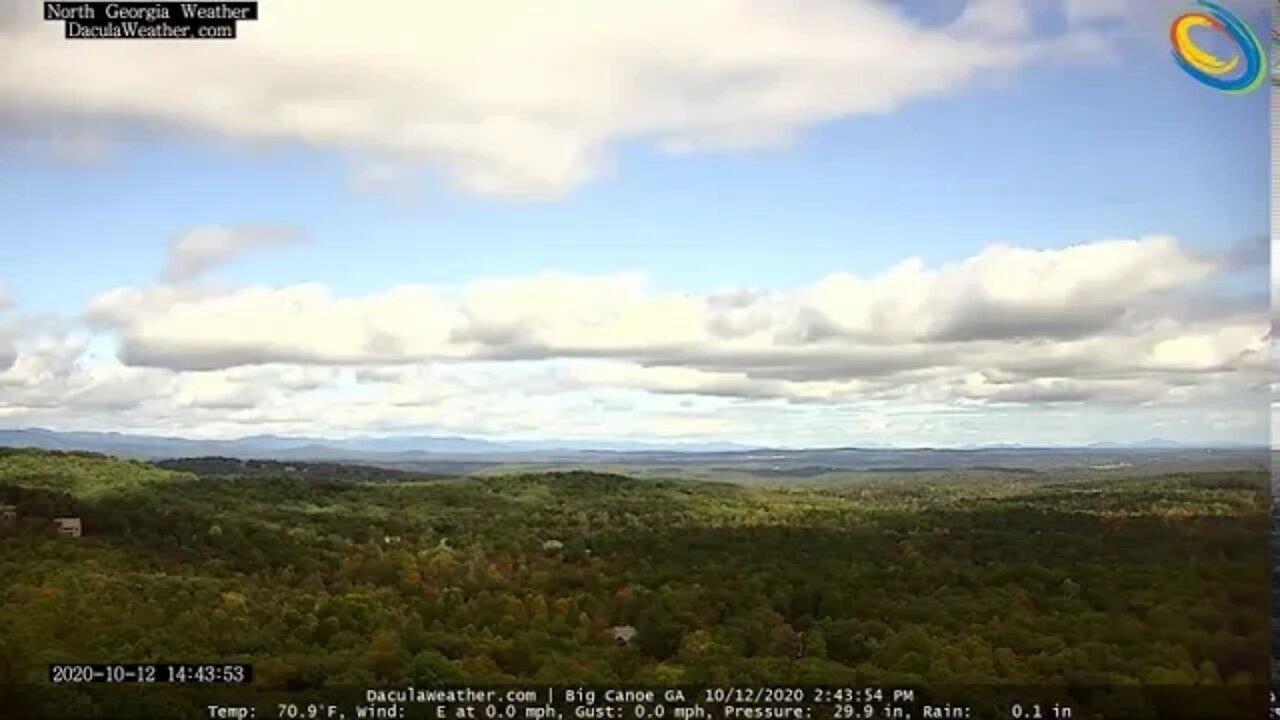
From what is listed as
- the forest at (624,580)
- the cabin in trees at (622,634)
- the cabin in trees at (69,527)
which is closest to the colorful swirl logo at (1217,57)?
the forest at (624,580)

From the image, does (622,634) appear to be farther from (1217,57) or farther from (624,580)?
(1217,57)

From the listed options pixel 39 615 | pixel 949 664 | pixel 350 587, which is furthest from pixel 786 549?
pixel 39 615

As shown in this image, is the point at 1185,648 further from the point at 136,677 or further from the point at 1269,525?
the point at 136,677

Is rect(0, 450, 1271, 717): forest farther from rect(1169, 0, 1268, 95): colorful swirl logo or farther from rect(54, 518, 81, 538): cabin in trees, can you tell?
rect(1169, 0, 1268, 95): colorful swirl logo

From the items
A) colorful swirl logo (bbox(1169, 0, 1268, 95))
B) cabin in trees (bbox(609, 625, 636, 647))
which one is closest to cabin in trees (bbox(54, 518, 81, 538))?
cabin in trees (bbox(609, 625, 636, 647))

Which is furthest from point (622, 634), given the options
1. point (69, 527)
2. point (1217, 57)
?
point (1217, 57)
